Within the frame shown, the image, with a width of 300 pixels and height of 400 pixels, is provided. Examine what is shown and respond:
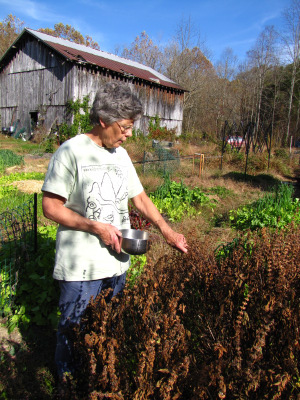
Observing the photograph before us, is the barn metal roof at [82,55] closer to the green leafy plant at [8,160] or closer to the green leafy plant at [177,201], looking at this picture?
the green leafy plant at [8,160]

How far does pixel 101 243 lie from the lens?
Result: 189 centimetres

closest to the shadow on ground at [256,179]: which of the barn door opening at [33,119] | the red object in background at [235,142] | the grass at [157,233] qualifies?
the grass at [157,233]

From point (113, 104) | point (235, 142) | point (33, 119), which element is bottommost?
point (113, 104)

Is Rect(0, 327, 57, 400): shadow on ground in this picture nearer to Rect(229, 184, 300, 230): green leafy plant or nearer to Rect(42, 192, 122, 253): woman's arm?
Rect(42, 192, 122, 253): woman's arm

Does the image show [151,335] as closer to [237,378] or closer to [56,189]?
[237,378]

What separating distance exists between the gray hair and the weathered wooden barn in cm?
→ 1522

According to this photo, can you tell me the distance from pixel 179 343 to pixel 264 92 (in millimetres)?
36266

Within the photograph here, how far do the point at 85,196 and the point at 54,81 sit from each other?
1679 cm

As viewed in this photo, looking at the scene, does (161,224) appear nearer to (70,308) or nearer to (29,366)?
(70,308)

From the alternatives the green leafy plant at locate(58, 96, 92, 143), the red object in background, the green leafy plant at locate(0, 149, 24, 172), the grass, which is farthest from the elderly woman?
the green leafy plant at locate(58, 96, 92, 143)

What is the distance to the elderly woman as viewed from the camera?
1.73m

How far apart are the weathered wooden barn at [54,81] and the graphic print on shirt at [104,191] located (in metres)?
15.3

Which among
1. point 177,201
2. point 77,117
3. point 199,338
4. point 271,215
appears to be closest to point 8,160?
point 77,117

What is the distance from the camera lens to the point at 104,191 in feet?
6.11
